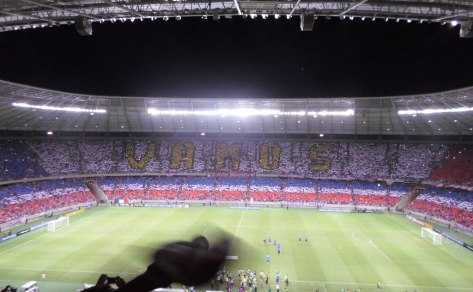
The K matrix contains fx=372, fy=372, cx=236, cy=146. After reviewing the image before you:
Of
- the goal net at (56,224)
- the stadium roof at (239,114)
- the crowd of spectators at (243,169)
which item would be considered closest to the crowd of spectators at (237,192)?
the crowd of spectators at (243,169)

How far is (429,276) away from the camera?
32000 millimetres

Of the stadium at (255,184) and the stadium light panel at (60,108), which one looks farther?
the stadium light panel at (60,108)

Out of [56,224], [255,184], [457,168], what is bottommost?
[56,224]

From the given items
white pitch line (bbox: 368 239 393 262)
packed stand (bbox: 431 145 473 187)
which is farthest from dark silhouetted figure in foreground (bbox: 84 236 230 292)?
packed stand (bbox: 431 145 473 187)

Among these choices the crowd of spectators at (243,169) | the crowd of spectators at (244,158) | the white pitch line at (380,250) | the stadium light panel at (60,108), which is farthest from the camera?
the crowd of spectators at (244,158)

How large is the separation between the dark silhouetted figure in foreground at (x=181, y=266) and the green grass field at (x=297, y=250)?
21.8 meters

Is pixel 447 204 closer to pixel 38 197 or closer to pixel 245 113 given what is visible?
pixel 245 113

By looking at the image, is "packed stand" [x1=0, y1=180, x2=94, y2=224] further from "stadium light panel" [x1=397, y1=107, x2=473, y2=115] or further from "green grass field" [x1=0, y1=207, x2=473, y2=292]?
"stadium light panel" [x1=397, y1=107, x2=473, y2=115]

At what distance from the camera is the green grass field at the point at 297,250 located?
30508mm

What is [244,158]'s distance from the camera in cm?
7475

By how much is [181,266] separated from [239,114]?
62000mm

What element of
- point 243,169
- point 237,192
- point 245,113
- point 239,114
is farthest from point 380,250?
point 243,169

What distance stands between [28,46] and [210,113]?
31.4 m

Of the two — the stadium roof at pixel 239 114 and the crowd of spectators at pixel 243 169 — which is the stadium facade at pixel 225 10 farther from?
the crowd of spectators at pixel 243 169
